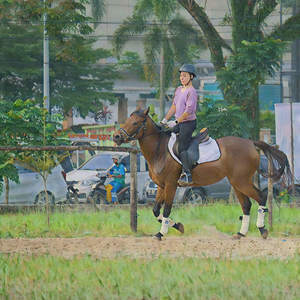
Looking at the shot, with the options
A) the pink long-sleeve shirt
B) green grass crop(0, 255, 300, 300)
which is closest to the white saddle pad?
the pink long-sleeve shirt

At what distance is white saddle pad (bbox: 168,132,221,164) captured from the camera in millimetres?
12133

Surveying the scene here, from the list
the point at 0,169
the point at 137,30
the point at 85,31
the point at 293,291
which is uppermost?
the point at 137,30

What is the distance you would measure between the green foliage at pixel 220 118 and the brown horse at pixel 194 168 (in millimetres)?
7861

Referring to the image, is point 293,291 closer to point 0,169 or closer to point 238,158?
point 238,158

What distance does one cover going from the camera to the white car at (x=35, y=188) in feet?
64.8

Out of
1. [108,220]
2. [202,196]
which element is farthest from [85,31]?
[108,220]

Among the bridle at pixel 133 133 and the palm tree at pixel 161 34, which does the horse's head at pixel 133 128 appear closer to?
the bridle at pixel 133 133

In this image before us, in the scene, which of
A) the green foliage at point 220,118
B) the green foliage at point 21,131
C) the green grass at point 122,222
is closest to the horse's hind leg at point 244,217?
the green grass at point 122,222

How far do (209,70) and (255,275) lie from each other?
65.3 metres

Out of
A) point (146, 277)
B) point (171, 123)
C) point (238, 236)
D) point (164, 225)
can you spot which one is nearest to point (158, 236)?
point (164, 225)

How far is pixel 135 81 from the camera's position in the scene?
229ft

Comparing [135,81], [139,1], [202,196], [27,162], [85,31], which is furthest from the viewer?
[135,81]

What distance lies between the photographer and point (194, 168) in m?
12.2

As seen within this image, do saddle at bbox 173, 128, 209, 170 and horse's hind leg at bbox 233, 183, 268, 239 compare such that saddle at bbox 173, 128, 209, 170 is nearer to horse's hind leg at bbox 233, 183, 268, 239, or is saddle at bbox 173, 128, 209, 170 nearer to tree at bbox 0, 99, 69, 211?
horse's hind leg at bbox 233, 183, 268, 239
